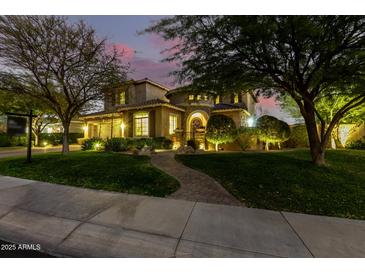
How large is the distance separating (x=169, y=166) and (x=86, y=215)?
4.74 m

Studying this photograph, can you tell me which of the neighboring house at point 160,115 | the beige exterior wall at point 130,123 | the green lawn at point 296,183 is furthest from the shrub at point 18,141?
the green lawn at point 296,183

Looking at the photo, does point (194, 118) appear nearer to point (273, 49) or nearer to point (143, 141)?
point (143, 141)

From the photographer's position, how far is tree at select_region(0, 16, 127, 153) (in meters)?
8.66

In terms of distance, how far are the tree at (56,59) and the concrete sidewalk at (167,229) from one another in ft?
25.1

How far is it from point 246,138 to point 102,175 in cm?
1035

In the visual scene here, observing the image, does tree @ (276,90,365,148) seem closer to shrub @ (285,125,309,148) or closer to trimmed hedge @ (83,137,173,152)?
shrub @ (285,125,309,148)

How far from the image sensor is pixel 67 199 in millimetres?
4594

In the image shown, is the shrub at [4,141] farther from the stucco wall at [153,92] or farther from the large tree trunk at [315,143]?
the large tree trunk at [315,143]

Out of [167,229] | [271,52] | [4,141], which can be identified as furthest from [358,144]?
[4,141]

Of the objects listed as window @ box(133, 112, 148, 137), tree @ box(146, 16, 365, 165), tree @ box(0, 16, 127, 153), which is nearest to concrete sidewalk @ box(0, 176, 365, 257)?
tree @ box(146, 16, 365, 165)

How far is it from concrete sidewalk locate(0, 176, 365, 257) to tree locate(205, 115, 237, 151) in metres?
8.89

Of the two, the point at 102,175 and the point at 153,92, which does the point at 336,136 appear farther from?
the point at 153,92

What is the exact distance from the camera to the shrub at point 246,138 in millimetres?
13194

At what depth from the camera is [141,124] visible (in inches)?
653
